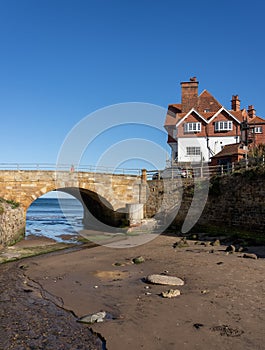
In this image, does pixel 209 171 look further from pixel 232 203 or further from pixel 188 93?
pixel 188 93

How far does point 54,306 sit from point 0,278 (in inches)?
192

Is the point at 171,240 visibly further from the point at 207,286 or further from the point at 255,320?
the point at 255,320

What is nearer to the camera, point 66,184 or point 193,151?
point 66,184

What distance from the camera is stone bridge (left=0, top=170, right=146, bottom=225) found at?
28234mm

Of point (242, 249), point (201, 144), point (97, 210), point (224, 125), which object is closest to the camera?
point (242, 249)

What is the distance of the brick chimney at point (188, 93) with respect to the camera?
47375 millimetres

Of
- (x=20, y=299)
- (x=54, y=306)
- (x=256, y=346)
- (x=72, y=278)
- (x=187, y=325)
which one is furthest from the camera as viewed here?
(x=72, y=278)

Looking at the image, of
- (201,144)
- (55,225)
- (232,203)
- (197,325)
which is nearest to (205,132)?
(201,144)

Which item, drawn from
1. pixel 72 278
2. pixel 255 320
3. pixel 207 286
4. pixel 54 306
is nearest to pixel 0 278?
pixel 72 278

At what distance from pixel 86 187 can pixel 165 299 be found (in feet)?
76.0

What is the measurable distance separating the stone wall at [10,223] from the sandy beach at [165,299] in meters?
5.81

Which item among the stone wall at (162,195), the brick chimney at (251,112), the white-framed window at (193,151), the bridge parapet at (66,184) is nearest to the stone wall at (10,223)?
the bridge parapet at (66,184)

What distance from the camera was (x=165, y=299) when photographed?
379 inches

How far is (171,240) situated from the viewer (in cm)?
2223
